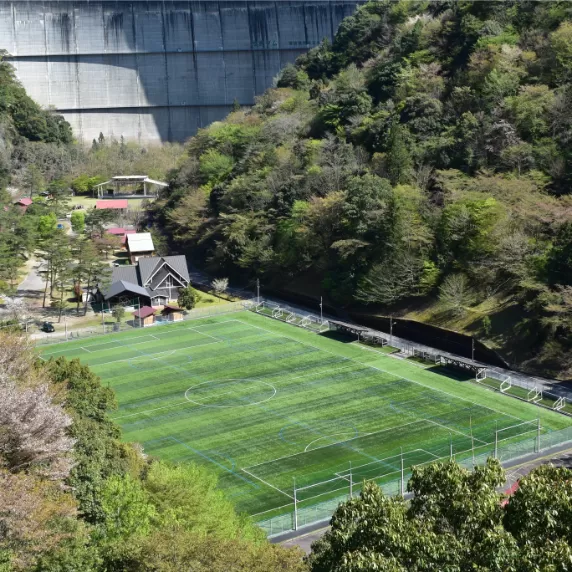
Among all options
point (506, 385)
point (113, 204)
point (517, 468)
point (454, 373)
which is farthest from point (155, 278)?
point (517, 468)

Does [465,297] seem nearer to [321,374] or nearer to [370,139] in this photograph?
[321,374]

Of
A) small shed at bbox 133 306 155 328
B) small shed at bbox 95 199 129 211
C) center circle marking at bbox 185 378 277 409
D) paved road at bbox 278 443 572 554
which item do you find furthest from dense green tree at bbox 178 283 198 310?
paved road at bbox 278 443 572 554

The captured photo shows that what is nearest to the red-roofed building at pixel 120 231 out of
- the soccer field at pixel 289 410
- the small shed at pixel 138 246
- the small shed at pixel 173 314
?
the small shed at pixel 138 246

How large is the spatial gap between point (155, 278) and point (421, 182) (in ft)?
55.3

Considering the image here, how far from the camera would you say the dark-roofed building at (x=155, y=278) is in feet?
175

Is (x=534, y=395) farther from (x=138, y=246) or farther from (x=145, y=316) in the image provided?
(x=138, y=246)

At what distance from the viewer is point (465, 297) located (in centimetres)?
4369

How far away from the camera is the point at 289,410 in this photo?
35.1 meters

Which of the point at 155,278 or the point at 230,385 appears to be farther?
the point at 155,278

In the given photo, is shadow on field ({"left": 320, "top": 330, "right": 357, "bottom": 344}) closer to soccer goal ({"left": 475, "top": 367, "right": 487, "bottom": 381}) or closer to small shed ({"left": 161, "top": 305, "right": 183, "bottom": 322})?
soccer goal ({"left": 475, "top": 367, "right": 487, "bottom": 381})

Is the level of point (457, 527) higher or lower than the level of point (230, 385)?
higher

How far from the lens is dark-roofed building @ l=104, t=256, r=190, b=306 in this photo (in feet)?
175

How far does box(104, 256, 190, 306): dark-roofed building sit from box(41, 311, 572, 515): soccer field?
23.7 ft

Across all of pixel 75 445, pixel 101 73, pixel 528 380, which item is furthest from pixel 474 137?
pixel 101 73
